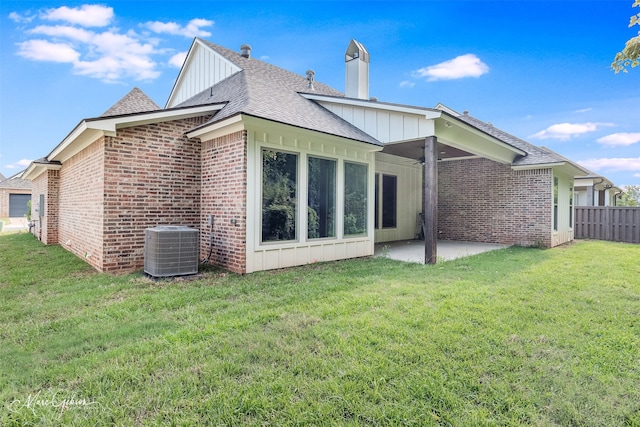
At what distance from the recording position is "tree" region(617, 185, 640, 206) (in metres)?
31.4

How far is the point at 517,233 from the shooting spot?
38.4ft

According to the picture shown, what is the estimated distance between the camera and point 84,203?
759 centimetres

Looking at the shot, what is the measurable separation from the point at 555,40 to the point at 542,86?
5.03 m

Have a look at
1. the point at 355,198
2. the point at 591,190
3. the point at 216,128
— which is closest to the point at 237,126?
the point at 216,128

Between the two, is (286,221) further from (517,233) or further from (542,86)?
(542,86)

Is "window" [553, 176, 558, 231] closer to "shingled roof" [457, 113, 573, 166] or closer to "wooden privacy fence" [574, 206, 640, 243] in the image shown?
"shingled roof" [457, 113, 573, 166]

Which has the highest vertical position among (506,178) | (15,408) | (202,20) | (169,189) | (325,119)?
(202,20)

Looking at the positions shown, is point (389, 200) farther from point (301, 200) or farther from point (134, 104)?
point (134, 104)

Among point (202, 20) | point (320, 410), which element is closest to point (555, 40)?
point (202, 20)

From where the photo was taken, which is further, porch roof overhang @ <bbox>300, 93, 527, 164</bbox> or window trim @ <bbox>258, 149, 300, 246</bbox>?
porch roof overhang @ <bbox>300, 93, 527, 164</bbox>

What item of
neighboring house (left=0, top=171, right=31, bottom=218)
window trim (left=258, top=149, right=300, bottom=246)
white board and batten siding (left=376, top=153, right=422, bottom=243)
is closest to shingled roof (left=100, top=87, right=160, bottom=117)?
window trim (left=258, top=149, right=300, bottom=246)

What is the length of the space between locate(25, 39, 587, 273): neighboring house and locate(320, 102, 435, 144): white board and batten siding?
1.0 inches

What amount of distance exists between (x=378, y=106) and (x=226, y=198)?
171 inches

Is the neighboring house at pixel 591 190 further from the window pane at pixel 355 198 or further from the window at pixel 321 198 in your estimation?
the window at pixel 321 198
